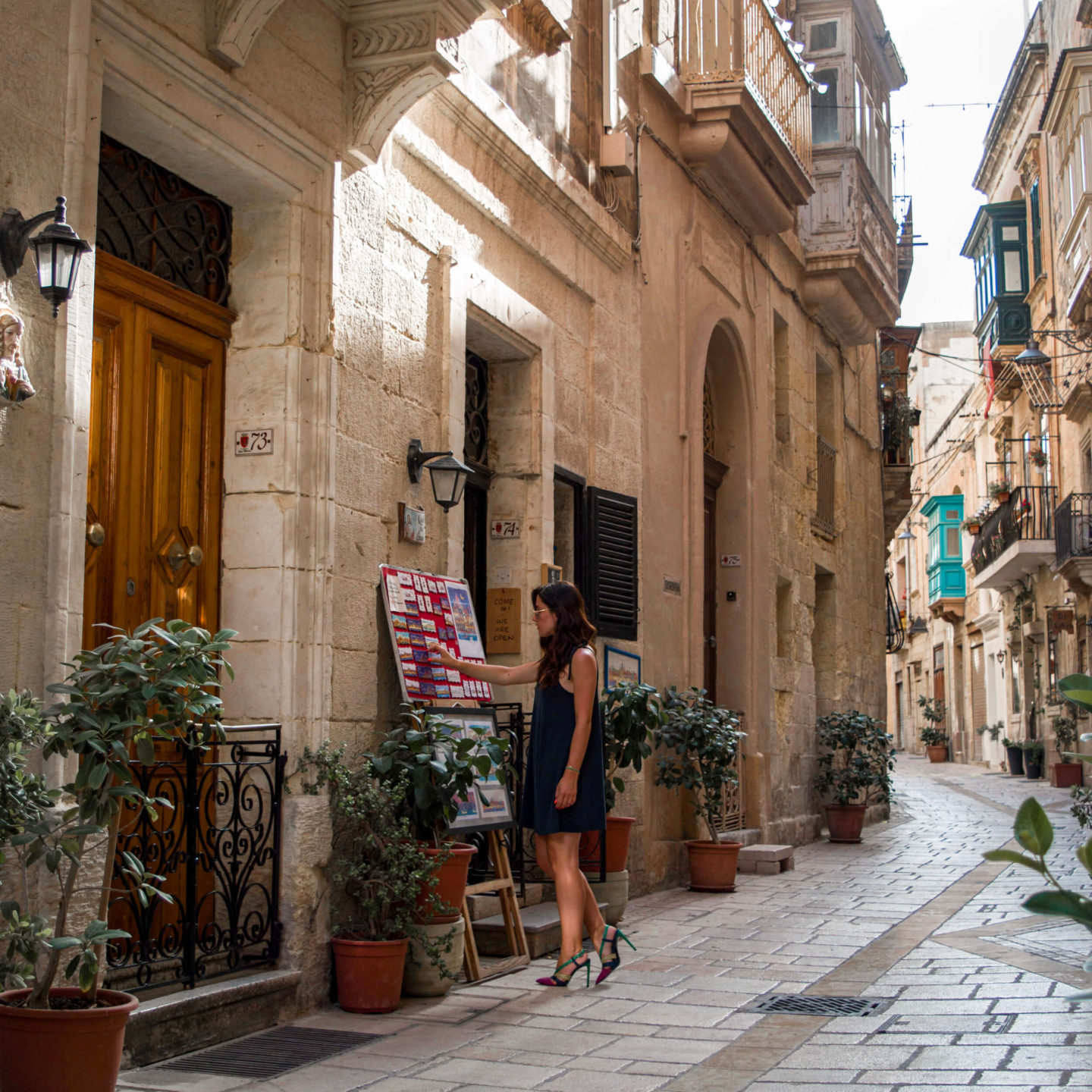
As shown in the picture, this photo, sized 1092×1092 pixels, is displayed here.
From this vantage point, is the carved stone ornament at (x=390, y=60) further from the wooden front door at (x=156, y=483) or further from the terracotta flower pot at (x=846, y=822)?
the terracotta flower pot at (x=846, y=822)

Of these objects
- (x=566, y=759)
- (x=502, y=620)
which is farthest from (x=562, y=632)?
(x=502, y=620)

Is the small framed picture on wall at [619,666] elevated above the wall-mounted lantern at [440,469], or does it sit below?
below

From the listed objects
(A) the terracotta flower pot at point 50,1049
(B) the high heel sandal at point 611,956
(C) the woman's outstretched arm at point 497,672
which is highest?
(C) the woman's outstretched arm at point 497,672

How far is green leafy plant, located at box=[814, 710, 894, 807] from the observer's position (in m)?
14.6

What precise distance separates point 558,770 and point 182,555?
186cm

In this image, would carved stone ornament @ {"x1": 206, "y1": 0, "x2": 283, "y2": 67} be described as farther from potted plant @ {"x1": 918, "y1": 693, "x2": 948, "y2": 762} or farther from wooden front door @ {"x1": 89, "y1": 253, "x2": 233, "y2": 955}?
potted plant @ {"x1": 918, "y1": 693, "x2": 948, "y2": 762}

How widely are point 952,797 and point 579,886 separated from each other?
17488 millimetres

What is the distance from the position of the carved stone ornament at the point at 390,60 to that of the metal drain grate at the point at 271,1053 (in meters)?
3.80

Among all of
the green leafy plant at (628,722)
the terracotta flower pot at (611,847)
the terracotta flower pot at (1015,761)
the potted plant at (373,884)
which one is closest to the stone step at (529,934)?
the terracotta flower pot at (611,847)

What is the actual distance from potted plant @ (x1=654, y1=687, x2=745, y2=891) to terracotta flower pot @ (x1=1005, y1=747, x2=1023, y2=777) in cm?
2146

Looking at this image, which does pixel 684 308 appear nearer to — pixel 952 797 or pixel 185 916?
pixel 185 916

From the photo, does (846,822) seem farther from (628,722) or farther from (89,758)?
(89,758)

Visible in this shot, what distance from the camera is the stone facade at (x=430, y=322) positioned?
183 inches

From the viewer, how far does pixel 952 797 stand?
2220cm
